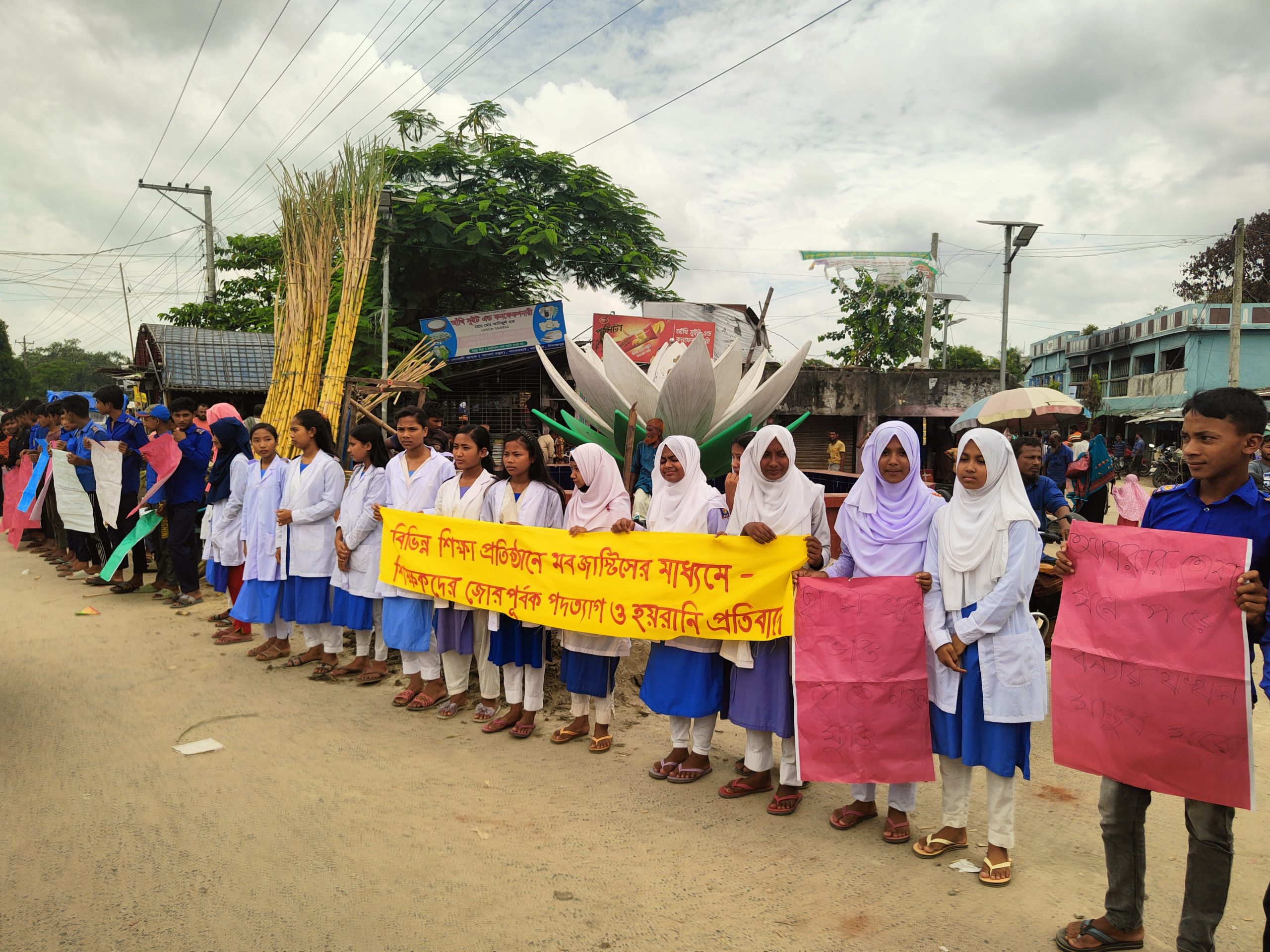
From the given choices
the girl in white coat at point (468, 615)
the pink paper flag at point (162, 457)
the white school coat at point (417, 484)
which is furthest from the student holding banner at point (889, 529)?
the pink paper flag at point (162, 457)

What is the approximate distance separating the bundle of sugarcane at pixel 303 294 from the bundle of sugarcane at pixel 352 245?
0.41ft

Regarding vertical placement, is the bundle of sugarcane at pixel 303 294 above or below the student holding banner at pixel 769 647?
above

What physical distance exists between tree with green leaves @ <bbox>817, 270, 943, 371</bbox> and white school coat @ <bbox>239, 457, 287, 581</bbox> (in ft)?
78.3

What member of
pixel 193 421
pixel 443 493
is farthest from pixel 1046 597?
pixel 193 421

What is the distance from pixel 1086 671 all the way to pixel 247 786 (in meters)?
3.48

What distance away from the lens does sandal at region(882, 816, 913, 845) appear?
3.30m

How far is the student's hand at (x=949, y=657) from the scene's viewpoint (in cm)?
302

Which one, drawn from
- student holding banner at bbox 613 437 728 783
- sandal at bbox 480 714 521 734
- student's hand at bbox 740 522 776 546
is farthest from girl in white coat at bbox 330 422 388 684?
student's hand at bbox 740 522 776 546

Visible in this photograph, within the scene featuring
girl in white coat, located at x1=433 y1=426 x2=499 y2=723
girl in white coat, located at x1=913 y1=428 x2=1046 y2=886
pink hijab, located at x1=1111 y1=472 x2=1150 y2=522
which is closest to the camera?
girl in white coat, located at x1=913 y1=428 x2=1046 y2=886

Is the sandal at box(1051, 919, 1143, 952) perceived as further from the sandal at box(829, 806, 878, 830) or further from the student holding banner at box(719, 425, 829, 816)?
the student holding banner at box(719, 425, 829, 816)

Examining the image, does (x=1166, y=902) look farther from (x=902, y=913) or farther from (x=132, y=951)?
(x=132, y=951)

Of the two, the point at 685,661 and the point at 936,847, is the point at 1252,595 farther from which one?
the point at 685,661

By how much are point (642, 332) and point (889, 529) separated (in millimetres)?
16610

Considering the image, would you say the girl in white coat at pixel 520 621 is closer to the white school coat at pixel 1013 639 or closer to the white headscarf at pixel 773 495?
the white headscarf at pixel 773 495
